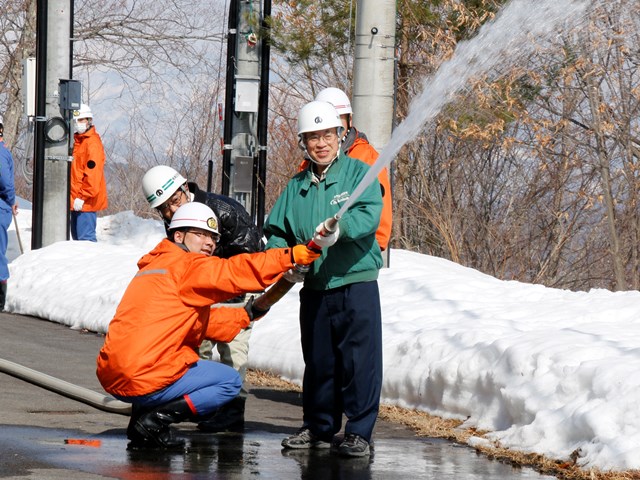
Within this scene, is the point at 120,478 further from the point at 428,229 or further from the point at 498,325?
the point at 428,229

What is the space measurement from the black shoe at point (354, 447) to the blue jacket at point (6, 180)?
7934 mm

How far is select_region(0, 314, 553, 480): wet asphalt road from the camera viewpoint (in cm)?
678

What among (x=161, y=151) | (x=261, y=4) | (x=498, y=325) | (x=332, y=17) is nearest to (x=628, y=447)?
(x=498, y=325)

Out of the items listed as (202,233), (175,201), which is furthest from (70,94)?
(202,233)

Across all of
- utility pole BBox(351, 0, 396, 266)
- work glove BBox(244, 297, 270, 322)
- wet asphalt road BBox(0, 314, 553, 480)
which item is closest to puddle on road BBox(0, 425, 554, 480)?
wet asphalt road BBox(0, 314, 553, 480)

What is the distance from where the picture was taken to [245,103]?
16578 millimetres

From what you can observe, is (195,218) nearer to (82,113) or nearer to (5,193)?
(5,193)

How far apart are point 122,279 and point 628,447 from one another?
8.48m

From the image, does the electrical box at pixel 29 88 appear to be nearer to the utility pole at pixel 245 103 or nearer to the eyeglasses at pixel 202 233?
the utility pole at pixel 245 103

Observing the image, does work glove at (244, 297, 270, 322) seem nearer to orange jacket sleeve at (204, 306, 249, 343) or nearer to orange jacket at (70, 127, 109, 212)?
orange jacket sleeve at (204, 306, 249, 343)

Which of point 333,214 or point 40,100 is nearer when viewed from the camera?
point 333,214

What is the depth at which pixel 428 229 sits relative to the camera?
2098 cm

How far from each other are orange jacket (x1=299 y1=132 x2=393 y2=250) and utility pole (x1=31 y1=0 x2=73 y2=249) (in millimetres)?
10117

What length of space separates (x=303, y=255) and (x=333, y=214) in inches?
17.8
